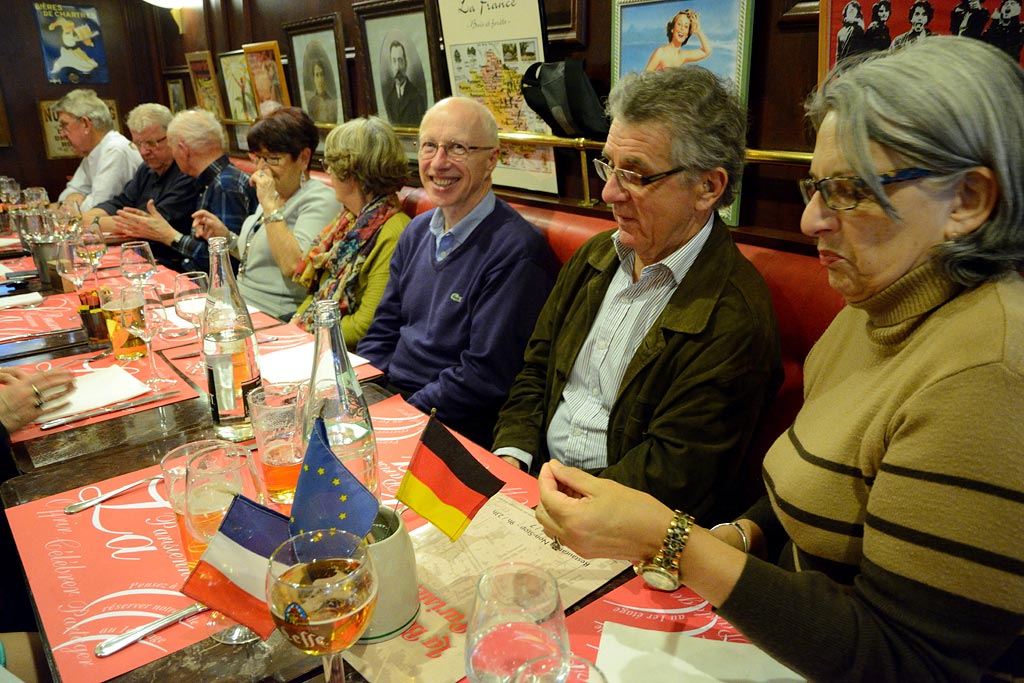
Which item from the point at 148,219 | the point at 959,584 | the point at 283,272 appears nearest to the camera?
the point at 959,584

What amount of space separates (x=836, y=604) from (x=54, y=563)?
44.8 inches

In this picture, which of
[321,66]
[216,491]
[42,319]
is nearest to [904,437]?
[216,491]

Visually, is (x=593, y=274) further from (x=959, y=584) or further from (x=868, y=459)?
(x=959, y=584)

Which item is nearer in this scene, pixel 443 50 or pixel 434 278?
pixel 434 278

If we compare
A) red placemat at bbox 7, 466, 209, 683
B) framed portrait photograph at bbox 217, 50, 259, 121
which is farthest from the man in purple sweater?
framed portrait photograph at bbox 217, 50, 259, 121

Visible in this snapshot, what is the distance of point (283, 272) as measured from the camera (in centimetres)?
321

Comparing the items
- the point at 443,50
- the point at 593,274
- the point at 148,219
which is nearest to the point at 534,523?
the point at 593,274

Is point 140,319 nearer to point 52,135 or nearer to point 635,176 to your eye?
point 635,176

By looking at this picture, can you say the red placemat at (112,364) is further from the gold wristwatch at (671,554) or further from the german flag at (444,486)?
the gold wristwatch at (671,554)

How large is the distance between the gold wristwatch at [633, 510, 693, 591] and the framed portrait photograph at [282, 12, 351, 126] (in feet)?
12.7

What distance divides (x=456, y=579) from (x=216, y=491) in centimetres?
37

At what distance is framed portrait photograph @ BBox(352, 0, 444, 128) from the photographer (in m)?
3.42

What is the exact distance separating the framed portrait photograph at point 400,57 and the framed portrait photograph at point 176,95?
370 cm

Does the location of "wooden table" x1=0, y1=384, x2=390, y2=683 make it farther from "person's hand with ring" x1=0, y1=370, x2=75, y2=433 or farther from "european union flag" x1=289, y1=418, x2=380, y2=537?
"european union flag" x1=289, y1=418, x2=380, y2=537
